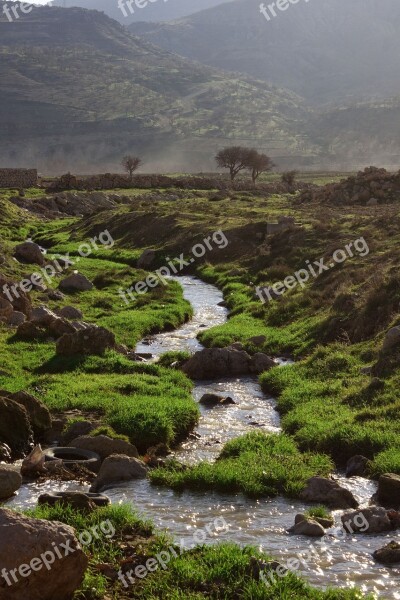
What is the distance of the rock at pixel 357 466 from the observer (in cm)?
1628

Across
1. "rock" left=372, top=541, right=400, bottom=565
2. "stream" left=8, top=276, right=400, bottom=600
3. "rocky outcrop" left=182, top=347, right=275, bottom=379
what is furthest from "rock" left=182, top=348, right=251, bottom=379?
"rock" left=372, top=541, right=400, bottom=565

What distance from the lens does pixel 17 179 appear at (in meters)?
116

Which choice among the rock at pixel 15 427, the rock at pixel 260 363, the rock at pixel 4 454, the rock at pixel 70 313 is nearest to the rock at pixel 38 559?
the rock at pixel 4 454

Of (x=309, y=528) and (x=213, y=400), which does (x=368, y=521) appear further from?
(x=213, y=400)

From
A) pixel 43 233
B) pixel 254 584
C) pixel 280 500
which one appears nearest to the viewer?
pixel 254 584

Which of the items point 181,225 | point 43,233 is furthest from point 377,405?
point 43,233

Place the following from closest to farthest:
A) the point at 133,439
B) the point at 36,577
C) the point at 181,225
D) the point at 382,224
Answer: the point at 36,577, the point at 133,439, the point at 382,224, the point at 181,225

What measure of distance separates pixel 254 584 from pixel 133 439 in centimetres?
831

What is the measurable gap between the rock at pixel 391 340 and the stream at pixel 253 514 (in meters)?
3.85

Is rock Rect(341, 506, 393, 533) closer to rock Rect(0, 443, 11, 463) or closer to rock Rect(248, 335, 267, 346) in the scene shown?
rock Rect(0, 443, 11, 463)

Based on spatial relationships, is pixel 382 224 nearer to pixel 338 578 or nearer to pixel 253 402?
pixel 253 402

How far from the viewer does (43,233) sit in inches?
2813

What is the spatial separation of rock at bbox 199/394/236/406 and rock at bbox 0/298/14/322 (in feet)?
35.1

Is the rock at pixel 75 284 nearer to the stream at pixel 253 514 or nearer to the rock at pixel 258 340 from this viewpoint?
the rock at pixel 258 340
